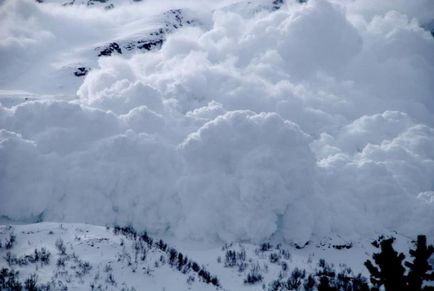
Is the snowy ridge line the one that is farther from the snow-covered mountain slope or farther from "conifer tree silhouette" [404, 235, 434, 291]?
"conifer tree silhouette" [404, 235, 434, 291]

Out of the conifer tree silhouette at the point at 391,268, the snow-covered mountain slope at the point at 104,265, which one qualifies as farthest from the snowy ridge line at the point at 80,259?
the conifer tree silhouette at the point at 391,268

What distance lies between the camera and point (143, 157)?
57625 mm

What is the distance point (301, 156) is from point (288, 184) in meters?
4.53

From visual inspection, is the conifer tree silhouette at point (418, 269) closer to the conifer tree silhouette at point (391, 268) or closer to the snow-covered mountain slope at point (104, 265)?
→ the conifer tree silhouette at point (391, 268)

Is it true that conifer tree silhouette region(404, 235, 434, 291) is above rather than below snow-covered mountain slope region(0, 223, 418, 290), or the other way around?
above

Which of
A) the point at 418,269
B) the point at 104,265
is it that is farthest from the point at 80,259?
the point at 418,269

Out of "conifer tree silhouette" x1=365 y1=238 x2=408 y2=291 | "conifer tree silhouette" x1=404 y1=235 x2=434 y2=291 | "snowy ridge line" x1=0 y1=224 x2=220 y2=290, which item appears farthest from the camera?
"snowy ridge line" x1=0 y1=224 x2=220 y2=290

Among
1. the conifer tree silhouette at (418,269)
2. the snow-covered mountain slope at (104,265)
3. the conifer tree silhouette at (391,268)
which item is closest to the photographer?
the conifer tree silhouette at (418,269)

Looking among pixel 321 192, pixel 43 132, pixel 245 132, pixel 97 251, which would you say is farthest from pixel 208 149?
pixel 97 251

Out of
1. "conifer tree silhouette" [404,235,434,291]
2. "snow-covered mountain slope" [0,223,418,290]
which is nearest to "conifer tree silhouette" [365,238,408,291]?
"conifer tree silhouette" [404,235,434,291]

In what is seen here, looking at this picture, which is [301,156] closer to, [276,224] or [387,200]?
[276,224]

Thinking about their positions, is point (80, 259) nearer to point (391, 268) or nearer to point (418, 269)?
point (391, 268)

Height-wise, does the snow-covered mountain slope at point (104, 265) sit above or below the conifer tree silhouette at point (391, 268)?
below

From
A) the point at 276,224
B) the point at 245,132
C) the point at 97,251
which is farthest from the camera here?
the point at 245,132
